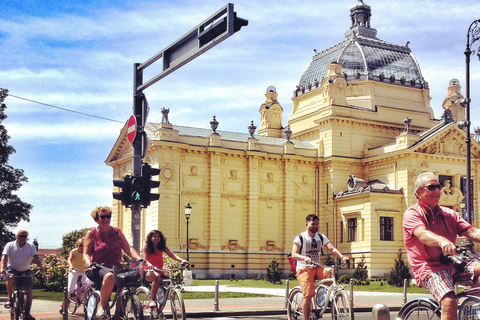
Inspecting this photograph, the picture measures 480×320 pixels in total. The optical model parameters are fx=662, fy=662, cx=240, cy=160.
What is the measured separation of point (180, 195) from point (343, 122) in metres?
14.2

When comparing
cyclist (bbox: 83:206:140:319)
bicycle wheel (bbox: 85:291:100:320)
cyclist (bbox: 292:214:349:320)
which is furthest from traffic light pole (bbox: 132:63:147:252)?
cyclist (bbox: 292:214:349:320)

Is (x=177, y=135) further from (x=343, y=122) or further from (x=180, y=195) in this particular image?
(x=343, y=122)

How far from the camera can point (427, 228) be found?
7211 millimetres

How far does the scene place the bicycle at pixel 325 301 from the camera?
37.4 ft

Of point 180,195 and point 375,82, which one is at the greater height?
point 375,82

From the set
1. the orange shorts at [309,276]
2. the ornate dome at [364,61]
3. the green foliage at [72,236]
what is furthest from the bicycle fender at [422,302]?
the ornate dome at [364,61]

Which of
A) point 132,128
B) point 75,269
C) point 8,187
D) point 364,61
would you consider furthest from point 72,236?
point 132,128

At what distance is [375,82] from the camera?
54.2 meters

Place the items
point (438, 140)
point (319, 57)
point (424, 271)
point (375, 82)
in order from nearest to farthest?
1. point (424, 271)
2. point (438, 140)
3. point (375, 82)
4. point (319, 57)

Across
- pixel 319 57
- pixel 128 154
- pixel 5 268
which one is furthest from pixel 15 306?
pixel 319 57

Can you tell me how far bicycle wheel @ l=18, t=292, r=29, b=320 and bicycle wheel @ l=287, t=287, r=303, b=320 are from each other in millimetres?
5382

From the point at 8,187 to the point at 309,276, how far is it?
35.5m

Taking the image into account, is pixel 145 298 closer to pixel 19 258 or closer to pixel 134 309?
pixel 134 309

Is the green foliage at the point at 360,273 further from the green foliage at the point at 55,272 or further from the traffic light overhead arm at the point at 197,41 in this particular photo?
the traffic light overhead arm at the point at 197,41
